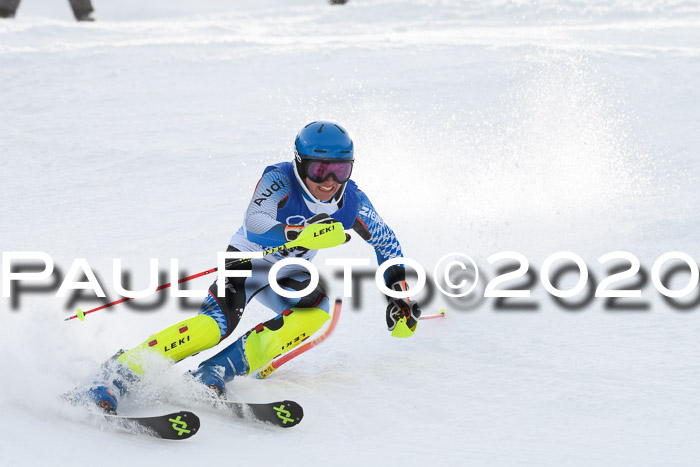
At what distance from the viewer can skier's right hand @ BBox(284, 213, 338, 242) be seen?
3.73m

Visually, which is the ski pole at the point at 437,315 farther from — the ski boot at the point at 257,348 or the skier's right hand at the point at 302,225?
the skier's right hand at the point at 302,225

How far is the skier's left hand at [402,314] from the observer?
4172mm

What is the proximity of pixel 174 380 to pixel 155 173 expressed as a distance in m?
4.70

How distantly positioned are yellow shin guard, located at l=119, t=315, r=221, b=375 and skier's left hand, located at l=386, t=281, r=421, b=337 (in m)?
0.90

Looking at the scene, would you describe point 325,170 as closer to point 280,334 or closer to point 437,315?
point 280,334

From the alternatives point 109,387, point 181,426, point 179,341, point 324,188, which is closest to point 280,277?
point 324,188

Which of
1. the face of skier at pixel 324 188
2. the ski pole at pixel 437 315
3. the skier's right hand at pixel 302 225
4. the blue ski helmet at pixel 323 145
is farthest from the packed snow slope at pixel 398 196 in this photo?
the blue ski helmet at pixel 323 145

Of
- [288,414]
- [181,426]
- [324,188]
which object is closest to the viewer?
[181,426]

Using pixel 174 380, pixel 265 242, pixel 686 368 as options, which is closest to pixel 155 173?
pixel 265 242

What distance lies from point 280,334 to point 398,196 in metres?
3.43

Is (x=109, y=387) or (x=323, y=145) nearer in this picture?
(x=109, y=387)

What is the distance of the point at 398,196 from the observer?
7.13m

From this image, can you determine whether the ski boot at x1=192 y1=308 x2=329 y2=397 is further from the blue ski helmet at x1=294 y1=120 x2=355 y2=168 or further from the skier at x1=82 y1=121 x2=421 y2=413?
the blue ski helmet at x1=294 y1=120 x2=355 y2=168

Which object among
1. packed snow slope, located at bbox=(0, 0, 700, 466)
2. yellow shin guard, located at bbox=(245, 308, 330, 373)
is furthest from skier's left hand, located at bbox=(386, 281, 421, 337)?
yellow shin guard, located at bbox=(245, 308, 330, 373)
